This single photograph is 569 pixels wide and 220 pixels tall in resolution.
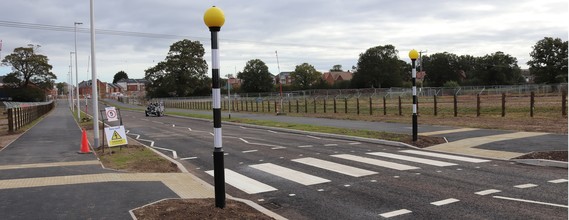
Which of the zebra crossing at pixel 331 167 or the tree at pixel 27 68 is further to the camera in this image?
the tree at pixel 27 68

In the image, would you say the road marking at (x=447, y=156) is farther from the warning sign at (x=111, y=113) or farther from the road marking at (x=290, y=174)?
the warning sign at (x=111, y=113)

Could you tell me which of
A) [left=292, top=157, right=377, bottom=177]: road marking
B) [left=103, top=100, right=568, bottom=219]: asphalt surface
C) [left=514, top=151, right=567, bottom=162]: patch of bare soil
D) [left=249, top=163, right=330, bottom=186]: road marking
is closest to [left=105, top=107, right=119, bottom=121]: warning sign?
[left=103, top=100, right=568, bottom=219]: asphalt surface

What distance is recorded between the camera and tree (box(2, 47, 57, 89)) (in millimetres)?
100000

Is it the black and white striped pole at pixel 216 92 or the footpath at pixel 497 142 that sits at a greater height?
the black and white striped pole at pixel 216 92

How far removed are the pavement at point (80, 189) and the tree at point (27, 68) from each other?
10284cm

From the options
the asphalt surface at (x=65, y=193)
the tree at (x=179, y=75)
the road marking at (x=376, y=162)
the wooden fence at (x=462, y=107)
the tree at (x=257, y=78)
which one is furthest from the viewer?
the tree at (x=257, y=78)

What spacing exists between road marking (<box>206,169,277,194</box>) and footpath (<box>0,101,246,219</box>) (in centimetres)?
63

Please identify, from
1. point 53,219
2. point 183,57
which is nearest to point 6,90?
point 183,57

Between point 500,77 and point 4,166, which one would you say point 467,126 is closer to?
point 4,166

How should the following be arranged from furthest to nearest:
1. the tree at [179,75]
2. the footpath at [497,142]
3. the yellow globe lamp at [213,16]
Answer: the tree at [179,75] < the footpath at [497,142] < the yellow globe lamp at [213,16]

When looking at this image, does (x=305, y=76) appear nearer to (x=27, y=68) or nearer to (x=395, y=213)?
(x=27, y=68)

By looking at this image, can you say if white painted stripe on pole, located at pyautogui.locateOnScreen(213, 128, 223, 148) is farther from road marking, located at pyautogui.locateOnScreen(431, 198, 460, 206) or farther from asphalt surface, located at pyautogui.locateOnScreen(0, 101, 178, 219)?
road marking, located at pyautogui.locateOnScreen(431, 198, 460, 206)

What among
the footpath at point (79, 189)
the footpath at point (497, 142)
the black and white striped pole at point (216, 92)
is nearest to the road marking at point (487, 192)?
the footpath at point (497, 142)

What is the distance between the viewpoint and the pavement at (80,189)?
21.4 ft
